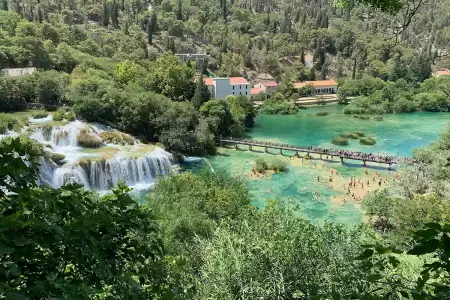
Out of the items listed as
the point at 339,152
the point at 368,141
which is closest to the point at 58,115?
the point at 339,152

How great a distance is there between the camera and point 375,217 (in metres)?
21.7

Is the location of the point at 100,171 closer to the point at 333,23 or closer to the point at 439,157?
the point at 439,157

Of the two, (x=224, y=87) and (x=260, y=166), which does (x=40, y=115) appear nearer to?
(x=260, y=166)

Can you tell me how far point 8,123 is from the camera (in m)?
26.4

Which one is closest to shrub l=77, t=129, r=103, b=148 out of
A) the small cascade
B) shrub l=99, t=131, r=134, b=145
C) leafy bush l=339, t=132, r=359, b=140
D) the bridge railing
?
shrub l=99, t=131, r=134, b=145

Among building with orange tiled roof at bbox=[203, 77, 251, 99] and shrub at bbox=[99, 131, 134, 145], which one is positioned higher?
building with orange tiled roof at bbox=[203, 77, 251, 99]

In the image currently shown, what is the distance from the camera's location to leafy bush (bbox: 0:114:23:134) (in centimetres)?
2525

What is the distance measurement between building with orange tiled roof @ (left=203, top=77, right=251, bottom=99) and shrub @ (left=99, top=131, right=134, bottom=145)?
23.7 metres

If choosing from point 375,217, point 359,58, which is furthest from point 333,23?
point 375,217

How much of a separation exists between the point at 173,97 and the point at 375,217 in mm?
24463

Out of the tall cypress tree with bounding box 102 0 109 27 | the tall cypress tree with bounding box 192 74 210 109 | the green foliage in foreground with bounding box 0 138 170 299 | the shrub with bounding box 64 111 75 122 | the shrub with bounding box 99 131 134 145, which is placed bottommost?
the shrub with bounding box 99 131 134 145

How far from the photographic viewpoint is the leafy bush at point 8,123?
82.8 ft

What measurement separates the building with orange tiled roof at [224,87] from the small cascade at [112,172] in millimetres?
26685

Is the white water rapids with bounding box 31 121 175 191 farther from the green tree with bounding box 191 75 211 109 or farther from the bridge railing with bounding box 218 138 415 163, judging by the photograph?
the green tree with bounding box 191 75 211 109
